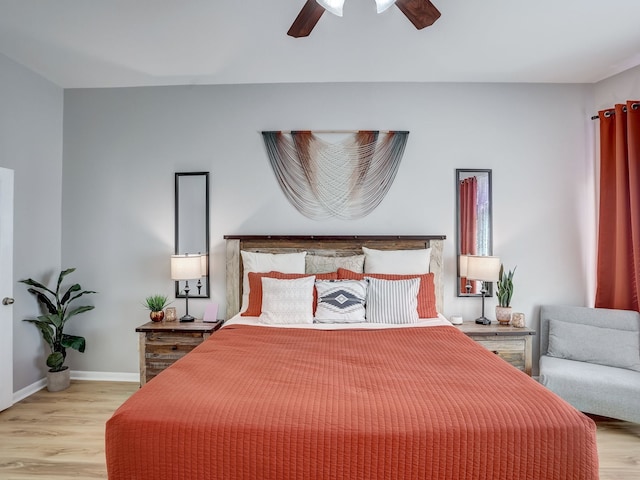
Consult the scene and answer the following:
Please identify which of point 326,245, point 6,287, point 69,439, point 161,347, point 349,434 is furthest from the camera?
point 326,245

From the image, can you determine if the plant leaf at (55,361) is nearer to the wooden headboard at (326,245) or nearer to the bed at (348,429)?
the wooden headboard at (326,245)

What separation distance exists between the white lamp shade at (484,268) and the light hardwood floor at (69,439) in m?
1.29

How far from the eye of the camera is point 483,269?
306cm

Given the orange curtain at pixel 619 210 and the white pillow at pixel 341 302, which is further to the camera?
the orange curtain at pixel 619 210

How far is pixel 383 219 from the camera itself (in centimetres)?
341

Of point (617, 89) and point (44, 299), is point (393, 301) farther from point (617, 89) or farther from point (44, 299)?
point (44, 299)

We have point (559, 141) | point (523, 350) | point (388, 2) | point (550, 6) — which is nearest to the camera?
point (388, 2)

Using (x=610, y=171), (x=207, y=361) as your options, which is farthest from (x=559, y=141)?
(x=207, y=361)

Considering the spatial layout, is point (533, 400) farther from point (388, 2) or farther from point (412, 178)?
point (412, 178)

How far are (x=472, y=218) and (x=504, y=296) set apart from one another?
765 mm

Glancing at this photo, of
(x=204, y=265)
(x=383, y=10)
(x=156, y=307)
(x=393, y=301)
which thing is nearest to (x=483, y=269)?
(x=393, y=301)

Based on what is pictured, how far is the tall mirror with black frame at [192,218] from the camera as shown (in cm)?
347

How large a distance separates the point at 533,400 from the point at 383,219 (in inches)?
84.6

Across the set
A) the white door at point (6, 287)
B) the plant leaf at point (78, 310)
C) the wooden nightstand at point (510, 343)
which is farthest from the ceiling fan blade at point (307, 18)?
the plant leaf at point (78, 310)
